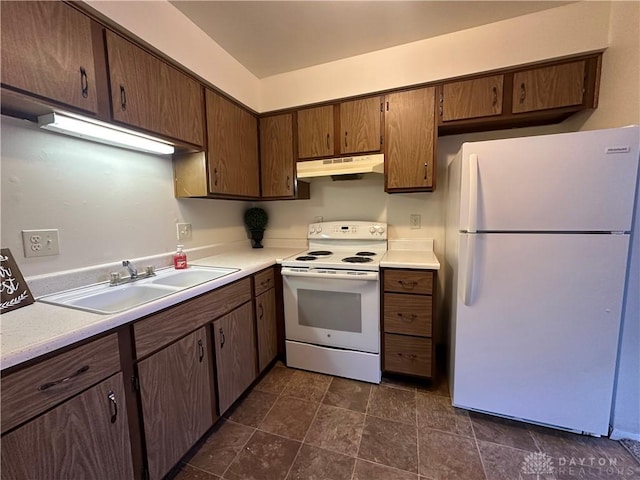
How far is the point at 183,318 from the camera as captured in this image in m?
1.25

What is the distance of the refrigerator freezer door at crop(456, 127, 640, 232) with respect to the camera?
1.23 meters

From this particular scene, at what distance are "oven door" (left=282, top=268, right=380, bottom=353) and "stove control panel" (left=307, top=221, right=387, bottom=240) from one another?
600 mm

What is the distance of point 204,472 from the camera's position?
4.25 ft

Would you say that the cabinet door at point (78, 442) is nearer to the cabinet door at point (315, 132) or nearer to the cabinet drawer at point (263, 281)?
the cabinet drawer at point (263, 281)

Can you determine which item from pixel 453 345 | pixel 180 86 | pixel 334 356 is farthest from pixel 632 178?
pixel 180 86

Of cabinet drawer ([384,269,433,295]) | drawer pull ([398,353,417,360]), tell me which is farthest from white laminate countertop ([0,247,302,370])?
drawer pull ([398,353,417,360])

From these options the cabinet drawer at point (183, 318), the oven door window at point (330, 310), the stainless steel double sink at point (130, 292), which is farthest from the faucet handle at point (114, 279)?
the oven door window at point (330, 310)

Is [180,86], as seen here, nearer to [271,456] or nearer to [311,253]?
[311,253]

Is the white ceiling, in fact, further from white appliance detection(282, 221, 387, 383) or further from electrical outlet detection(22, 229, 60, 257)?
white appliance detection(282, 221, 387, 383)

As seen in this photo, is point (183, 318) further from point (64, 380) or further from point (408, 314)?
point (408, 314)

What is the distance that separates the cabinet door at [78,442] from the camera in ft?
2.41

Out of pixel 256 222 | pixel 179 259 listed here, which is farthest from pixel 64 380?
pixel 256 222

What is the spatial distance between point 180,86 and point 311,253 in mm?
1496

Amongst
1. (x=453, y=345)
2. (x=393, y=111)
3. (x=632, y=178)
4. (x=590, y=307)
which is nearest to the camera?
(x=632, y=178)
